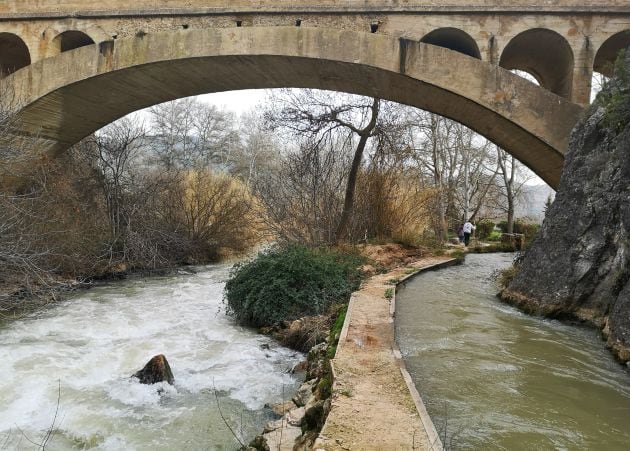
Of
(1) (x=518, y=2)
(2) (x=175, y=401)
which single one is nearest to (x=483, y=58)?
(1) (x=518, y=2)

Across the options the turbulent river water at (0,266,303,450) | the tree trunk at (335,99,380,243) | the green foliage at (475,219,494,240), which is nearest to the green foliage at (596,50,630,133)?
the turbulent river water at (0,266,303,450)

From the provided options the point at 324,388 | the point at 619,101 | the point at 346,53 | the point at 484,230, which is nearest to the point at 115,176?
the point at 346,53

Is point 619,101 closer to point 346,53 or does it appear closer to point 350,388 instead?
point 346,53

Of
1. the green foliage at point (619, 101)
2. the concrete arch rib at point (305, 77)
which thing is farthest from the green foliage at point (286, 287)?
the green foliage at point (619, 101)

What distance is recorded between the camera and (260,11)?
33.7 feet

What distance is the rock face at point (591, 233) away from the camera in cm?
595

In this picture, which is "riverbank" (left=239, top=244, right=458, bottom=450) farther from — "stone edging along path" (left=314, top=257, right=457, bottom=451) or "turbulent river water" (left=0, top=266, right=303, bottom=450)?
"turbulent river water" (left=0, top=266, right=303, bottom=450)

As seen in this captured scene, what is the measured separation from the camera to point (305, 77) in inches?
429

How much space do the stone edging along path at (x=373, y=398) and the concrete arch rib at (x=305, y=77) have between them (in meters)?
5.72

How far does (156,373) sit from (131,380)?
1.08ft

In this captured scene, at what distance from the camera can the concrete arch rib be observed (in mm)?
9031

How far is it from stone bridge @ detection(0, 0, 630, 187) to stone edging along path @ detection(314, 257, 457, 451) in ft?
19.3

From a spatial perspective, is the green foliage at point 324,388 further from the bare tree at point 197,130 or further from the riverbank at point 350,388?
the bare tree at point 197,130

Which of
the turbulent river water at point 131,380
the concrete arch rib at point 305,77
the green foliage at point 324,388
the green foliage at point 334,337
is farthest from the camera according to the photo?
the concrete arch rib at point 305,77
